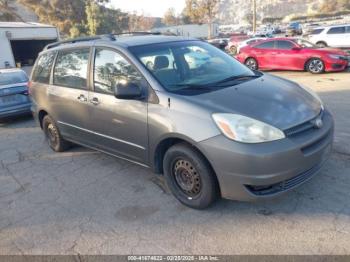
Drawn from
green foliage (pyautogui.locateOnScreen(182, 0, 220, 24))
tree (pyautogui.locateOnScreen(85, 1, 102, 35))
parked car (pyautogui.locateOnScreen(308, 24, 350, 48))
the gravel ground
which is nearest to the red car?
parked car (pyautogui.locateOnScreen(308, 24, 350, 48))

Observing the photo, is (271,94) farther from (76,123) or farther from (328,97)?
(328,97)

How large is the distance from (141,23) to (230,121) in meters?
67.8

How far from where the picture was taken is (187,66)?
3.95 metres

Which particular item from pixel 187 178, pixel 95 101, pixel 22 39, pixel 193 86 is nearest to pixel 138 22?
pixel 22 39

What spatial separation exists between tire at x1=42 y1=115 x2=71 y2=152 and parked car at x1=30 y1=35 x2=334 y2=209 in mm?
598

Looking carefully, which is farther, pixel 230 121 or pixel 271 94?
pixel 271 94

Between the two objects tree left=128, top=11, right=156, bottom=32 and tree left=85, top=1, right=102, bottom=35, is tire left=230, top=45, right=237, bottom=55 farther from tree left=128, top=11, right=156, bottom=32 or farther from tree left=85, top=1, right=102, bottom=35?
tree left=128, top=11, right=156, bottom=32

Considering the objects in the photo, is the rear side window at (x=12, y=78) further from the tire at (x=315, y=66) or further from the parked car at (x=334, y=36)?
the parked car at (x=334, y=36)

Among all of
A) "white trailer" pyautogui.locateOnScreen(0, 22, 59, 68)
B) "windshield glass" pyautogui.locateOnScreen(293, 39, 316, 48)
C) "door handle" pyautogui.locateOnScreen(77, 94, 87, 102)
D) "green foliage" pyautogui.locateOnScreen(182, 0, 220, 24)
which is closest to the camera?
"door handle" pyautogui.locateOnScreen(77, 94, 87, 102)

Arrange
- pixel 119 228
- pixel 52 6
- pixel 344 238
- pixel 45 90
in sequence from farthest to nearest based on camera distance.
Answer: pixel 52 6
pixel 45 90
pixel 119 228
pixel 344 238

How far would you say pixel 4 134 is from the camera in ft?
23.5

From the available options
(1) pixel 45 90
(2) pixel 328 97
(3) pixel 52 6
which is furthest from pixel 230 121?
(3) pixel 52 6

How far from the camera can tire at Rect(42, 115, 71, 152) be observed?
5355 millimetres

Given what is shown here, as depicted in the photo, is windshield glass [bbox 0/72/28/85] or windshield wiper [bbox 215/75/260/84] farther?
windshield glass [bbox 0/72/28/85]
